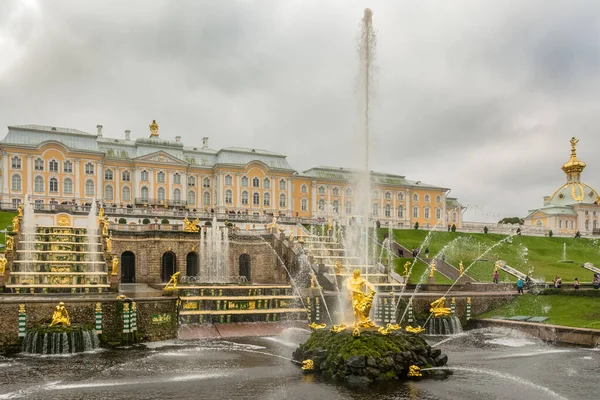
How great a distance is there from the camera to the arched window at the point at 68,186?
2633 inches

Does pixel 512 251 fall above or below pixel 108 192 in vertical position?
below

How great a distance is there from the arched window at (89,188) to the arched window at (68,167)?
2.49 m

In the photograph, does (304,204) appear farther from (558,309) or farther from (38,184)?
(558,309)

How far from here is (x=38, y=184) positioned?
65375 mm

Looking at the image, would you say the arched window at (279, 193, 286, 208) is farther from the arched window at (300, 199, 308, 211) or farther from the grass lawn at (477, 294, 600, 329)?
the grass lawn at (477, 294, 600, 329)

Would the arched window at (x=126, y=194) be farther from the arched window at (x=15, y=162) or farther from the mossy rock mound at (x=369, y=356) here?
the mossy rock mound at (x=369, y=356)

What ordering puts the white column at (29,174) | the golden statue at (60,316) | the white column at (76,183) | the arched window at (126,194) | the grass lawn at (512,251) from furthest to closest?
the arched window at (126,194) < the white column at (76,183) < the white column at (29,174) < the grass lawn at (512,251) < the golden statue at (60,316)

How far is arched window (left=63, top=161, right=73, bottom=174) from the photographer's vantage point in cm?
6681

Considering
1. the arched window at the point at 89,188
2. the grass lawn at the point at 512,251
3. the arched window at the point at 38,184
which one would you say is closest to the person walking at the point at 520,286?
the grass lawn at the point at 512,251

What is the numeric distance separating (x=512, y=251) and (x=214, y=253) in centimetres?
3085

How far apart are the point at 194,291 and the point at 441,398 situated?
670 inches

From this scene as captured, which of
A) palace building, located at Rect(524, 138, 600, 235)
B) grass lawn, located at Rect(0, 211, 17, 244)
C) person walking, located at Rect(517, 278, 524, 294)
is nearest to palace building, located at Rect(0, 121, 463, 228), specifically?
grass lawn, located at Rect(0, 211, 17, 244)

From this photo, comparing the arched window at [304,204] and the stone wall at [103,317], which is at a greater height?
the arched window at [304,204]

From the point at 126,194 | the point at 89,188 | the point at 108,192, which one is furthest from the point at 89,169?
the point at 126,194
